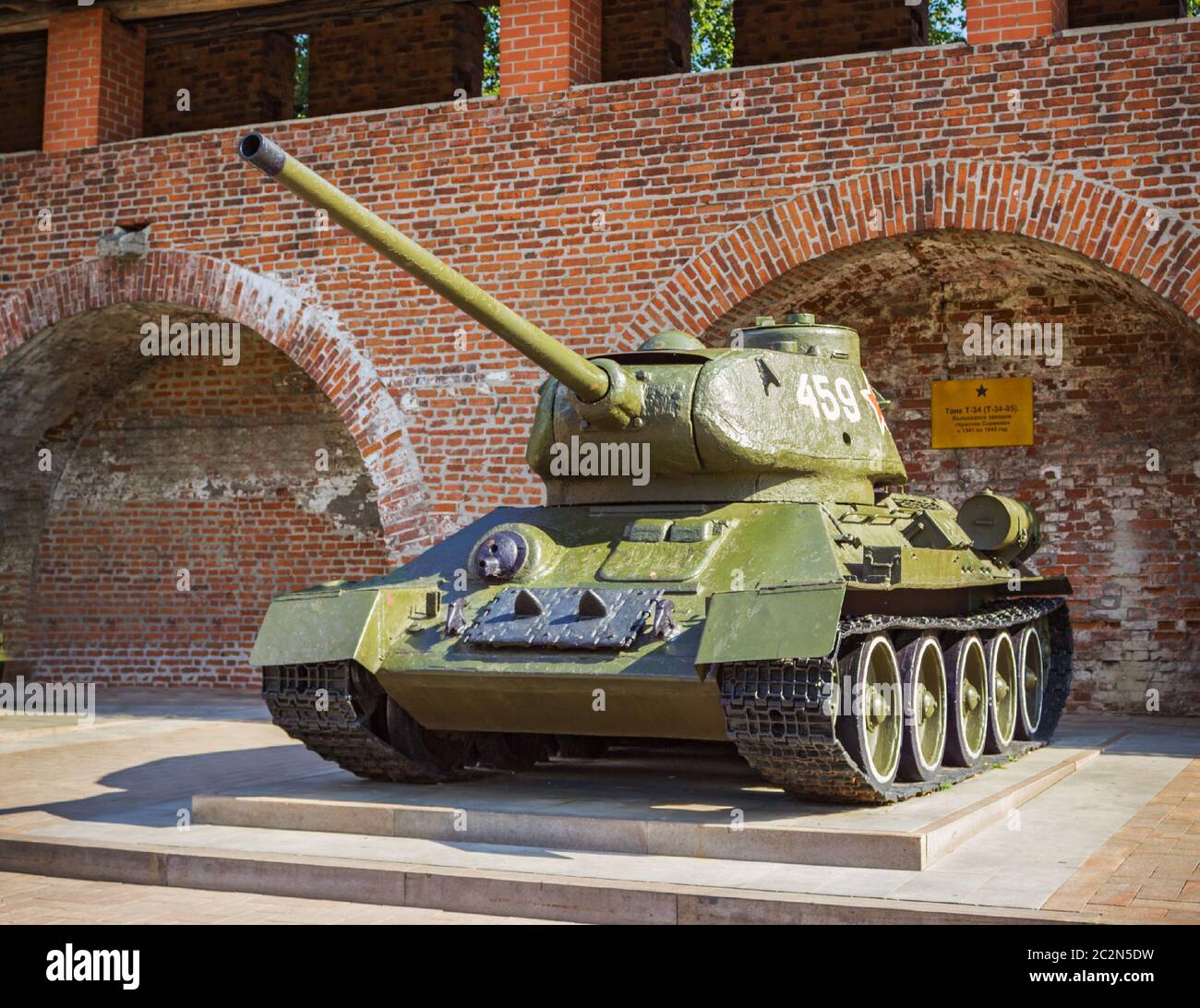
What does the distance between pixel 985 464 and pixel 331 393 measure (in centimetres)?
525

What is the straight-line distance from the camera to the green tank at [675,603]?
6727 millimetres

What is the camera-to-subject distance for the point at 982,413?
12.6 meters

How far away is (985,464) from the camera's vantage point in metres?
12.6

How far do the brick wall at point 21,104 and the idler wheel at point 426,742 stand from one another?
37.0ft

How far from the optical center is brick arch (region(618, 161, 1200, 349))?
10156 mm

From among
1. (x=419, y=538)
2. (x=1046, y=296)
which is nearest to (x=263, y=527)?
(x=419, y=538)

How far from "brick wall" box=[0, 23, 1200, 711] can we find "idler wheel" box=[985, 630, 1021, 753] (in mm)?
2549

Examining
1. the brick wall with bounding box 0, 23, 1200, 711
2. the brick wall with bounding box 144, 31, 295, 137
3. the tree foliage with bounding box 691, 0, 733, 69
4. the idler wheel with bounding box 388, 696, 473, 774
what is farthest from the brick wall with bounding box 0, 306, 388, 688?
the tree foliage with bounding box 691, 0, 733, 69

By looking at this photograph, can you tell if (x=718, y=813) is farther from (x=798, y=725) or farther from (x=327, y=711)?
(x=327, y=711)

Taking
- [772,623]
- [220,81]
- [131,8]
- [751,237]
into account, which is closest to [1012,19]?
[751,237]

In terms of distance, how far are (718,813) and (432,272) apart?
107 inches

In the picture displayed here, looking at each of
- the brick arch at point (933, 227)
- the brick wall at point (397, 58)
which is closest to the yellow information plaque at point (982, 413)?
the brick arch at point (933, 227)

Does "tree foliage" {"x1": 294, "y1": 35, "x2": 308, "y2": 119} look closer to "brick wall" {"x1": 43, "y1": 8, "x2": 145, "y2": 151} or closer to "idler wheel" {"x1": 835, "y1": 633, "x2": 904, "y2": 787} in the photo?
"brick wall" {"x1": 43, "y1": 8, "x2": 145, "y2": 151}

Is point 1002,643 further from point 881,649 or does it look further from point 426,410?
point 426,410
